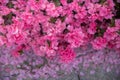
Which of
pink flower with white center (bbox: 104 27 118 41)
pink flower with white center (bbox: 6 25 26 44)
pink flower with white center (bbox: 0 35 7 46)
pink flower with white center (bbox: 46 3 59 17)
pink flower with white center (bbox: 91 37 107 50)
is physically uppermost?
pink flower with white center (bbox: 46 3 59 17)

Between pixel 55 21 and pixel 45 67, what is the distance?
1.78ft

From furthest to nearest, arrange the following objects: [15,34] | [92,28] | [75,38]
→ [92,28]
[75,38]
[15,34]

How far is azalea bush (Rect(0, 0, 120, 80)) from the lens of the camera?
1.81 metres

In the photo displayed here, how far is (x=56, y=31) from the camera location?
5.89 ft

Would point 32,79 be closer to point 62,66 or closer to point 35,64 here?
point 35,64

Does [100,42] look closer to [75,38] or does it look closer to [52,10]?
[75,38]

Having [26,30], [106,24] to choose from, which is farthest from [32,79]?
[106,24]

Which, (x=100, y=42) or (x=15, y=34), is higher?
(x=15, y=34)

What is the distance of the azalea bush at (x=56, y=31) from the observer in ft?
5.95

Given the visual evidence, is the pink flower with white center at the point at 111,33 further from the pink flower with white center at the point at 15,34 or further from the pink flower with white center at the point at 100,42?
the pink flower with white center at the point at 15,34

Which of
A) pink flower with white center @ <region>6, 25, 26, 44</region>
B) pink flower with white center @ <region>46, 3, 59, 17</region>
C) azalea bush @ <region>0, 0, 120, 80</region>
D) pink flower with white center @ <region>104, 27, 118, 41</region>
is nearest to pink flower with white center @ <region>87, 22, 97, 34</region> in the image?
azalea bush @ <region>0, 0, 120, 80</region>

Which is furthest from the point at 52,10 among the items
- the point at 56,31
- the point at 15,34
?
the point at 15,34

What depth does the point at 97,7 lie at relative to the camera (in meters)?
1.90

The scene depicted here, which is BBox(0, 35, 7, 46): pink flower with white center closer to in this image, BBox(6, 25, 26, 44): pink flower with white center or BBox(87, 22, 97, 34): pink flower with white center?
BBox(6, 25, 26, 44): pink flower with white center
